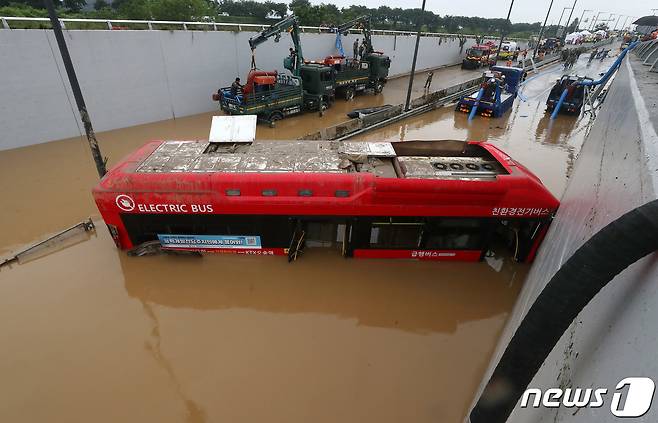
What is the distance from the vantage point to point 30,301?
261 inches

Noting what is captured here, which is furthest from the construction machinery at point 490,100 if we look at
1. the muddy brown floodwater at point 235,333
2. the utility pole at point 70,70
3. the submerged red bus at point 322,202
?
the utility pole at point 70,70

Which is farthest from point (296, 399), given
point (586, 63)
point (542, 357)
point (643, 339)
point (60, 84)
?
point (586, 63)

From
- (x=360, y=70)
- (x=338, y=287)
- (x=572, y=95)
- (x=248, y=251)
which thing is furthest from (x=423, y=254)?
(x=572, y=95)

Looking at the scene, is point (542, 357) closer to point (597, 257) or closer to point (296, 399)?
point (597, 257)

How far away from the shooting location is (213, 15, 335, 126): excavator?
16234mm

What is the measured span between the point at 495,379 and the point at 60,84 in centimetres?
1815

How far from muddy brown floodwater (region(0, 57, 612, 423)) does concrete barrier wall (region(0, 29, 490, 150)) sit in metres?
6.14

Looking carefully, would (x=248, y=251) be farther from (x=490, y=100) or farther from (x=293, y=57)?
(x=490, y=100)

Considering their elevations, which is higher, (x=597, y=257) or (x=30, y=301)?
(x=597, y=257)

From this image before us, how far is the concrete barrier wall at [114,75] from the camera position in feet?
42.3

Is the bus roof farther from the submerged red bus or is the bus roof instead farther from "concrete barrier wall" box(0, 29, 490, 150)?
"concrete barrier wall" box(0, 29, 490, 150)

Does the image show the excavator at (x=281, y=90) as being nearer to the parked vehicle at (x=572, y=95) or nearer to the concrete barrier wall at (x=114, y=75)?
the concrete barrier wall at (x=114, y=75)

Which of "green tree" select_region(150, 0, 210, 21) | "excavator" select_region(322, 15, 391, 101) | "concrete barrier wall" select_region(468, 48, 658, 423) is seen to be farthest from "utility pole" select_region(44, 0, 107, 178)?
"green tree" select_region(150, 0, 210, 21)

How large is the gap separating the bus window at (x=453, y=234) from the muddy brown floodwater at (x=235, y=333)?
57 centimetres
